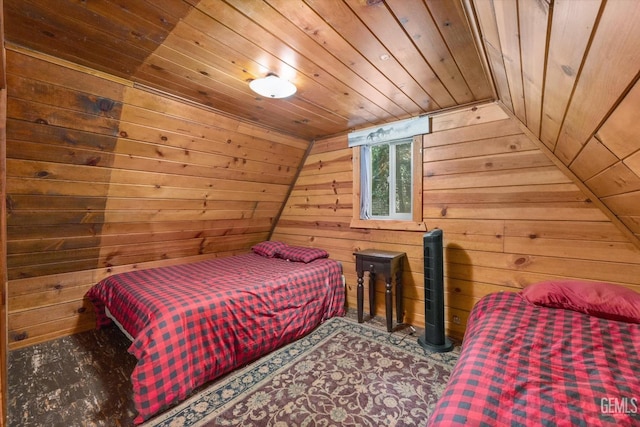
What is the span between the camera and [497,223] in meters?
2.24

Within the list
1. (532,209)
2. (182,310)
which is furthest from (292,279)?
(532,209)

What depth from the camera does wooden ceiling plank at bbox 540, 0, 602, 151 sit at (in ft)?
1.93

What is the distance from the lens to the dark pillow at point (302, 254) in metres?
3.04

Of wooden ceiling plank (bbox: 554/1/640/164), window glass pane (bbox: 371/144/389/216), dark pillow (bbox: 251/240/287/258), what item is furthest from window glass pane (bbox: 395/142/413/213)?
wooden ceiling plank (bbox: 554/1/640/164)

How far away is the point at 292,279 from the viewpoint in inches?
98.6

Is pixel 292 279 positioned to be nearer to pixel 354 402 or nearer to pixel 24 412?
pixel 354 402

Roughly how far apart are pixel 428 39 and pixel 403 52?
146mm

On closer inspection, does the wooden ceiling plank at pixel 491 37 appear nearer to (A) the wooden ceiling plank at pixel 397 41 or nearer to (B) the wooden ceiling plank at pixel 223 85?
(A) the wooden ceiling plank at pixel 397 41

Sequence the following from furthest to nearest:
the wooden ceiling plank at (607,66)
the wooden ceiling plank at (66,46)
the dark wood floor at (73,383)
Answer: the dark wood floor at (73,383)
the wooden ceiling plank at (66,46)
the wooden ceiling plank at (607,66)

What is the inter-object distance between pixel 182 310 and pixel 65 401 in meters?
0.87

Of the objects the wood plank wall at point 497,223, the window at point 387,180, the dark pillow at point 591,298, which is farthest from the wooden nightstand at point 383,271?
the dark pillow at point 591,298

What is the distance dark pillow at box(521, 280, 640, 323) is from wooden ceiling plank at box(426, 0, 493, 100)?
4.57 ft

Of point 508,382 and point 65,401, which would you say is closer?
point 508,382

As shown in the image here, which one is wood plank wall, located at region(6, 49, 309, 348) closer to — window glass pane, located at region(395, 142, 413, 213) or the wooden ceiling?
the wooden ceiling
